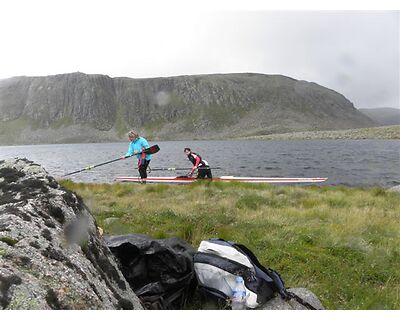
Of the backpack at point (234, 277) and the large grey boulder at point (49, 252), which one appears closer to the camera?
the large grey boulder at point (49, 252)

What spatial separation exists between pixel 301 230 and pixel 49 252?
605 cm

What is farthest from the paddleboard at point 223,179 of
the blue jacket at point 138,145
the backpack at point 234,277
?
the backpack at point 234,277

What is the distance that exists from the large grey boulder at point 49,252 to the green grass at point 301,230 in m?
3.26

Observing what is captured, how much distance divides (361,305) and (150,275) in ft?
9.47

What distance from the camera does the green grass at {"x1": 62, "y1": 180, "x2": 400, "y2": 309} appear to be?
5003 millimetres

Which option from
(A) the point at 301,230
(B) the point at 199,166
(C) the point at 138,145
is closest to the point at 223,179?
(B) the point at 199,166

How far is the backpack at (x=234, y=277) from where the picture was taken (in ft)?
11.9

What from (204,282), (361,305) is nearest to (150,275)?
(204,282)

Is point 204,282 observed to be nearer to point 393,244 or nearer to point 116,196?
point 393,244

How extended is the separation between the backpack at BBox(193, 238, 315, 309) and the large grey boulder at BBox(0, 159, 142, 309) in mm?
1065

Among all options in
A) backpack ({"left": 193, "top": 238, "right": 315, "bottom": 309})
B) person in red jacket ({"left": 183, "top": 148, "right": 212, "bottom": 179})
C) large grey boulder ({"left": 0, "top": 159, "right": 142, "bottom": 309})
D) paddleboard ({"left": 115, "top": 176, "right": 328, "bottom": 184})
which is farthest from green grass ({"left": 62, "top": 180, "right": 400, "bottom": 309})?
paddleboard ({"left": 115, "top": 176, "right": 328, "bottom": 184})

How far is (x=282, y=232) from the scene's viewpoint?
7.12 meters

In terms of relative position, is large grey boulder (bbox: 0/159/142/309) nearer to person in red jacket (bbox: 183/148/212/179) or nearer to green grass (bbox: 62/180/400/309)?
green grass (bbox: 62/180/400/309)

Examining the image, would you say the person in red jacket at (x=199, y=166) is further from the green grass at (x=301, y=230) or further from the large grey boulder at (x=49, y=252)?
the large grey boulder at (x=49, y=252)
